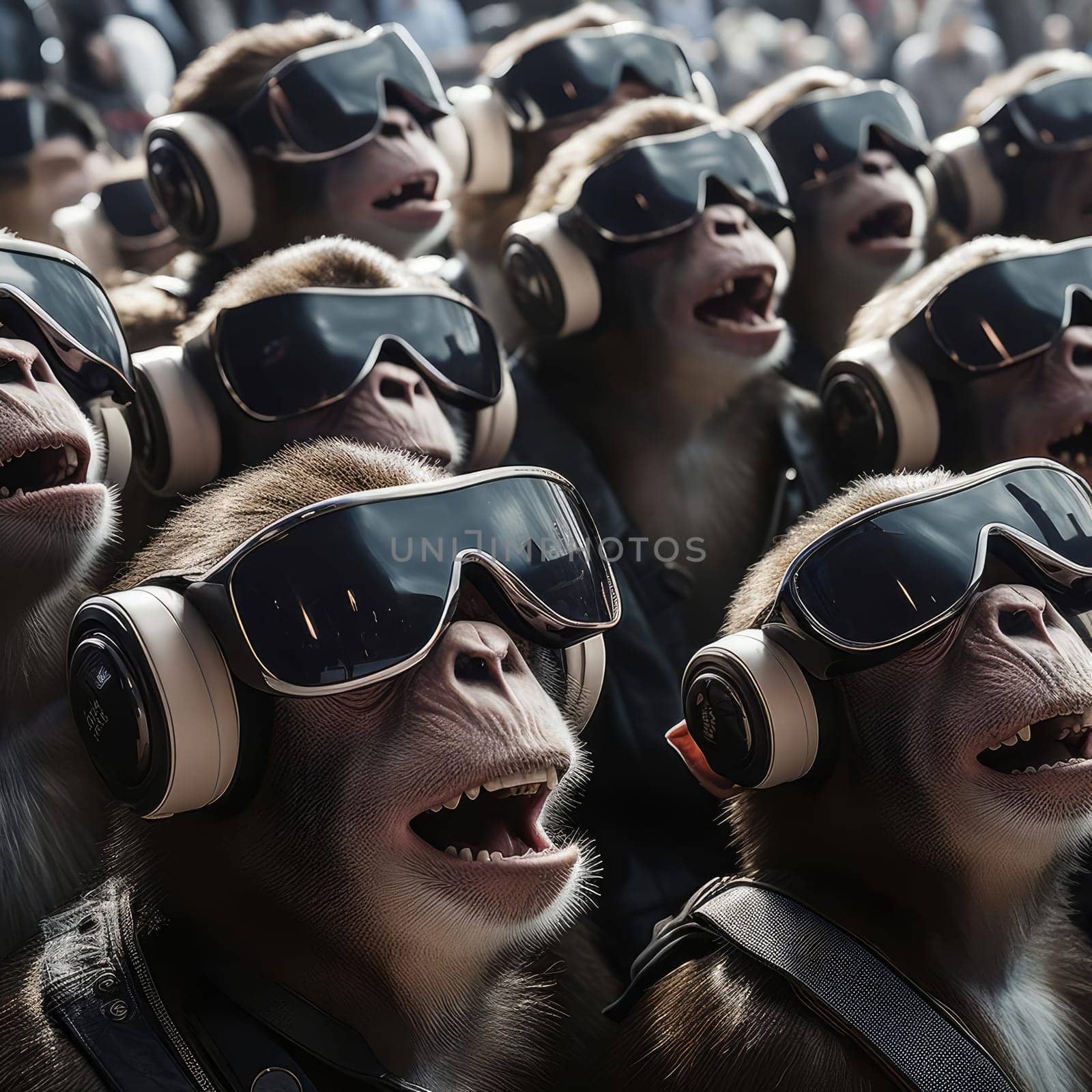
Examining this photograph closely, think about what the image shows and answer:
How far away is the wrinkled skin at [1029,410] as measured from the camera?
193 centimetres

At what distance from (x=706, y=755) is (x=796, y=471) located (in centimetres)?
100

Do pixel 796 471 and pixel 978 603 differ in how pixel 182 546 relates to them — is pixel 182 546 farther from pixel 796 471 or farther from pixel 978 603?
pixel 796 471

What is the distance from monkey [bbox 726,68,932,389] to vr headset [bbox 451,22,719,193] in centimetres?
28

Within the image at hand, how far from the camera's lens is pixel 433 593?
1.10 metres

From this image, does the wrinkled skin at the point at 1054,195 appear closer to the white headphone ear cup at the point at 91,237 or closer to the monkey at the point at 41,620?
the white headphone ear cup at the point at 91,237

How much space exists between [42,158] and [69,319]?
5.96 ft

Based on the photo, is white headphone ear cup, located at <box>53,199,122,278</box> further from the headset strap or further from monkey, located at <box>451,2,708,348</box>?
the headset strap

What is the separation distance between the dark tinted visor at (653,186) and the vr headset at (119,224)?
987 millimetres

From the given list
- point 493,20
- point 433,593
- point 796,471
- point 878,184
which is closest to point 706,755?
point 433,593

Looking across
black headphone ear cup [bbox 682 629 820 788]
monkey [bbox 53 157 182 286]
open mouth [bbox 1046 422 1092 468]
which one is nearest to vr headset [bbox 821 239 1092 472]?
open mouth [bbox 1046 422 1092 468]

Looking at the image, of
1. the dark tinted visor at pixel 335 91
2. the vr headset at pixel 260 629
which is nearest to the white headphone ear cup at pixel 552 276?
the dark tinted visor at pixel 335 91

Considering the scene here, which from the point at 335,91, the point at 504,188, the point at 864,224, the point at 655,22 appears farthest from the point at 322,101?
the point at 655,22

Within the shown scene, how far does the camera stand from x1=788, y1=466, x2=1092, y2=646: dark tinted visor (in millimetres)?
1234

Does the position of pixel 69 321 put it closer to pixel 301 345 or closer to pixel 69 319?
pixel 69 319
